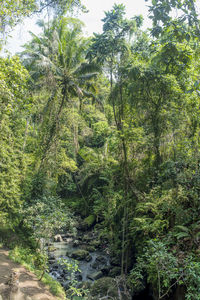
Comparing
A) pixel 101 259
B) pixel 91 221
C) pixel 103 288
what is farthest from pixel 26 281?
pixel 91 221

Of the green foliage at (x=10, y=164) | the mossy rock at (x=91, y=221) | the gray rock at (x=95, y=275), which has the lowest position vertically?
the gray rock at (x=95, y=275)

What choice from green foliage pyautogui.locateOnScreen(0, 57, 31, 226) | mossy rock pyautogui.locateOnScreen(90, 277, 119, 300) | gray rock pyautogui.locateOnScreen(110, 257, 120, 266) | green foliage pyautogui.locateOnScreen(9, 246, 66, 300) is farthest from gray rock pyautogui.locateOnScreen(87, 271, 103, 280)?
green foliage pyautogui.locateOnScreen(0, 57, 31, 226)

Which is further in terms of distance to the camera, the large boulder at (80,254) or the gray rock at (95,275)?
the large boulder at (80,254)

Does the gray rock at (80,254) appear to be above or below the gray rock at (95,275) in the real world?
above

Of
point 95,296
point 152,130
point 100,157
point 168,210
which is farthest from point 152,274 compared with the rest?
point 100,157

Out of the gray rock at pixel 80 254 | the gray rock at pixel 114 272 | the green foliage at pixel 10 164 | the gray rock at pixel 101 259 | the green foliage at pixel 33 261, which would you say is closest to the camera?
the green foliage at pixel 33 261

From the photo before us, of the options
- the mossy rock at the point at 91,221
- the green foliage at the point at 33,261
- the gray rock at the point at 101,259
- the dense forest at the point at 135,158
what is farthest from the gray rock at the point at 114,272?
the mossy rock at the point at 91,221

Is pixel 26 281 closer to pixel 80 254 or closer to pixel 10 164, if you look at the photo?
pixel 10 164

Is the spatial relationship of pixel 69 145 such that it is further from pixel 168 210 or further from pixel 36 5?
pixel 36 5

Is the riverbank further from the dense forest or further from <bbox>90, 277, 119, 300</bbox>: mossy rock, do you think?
<bbox>90, 277, 119, 300</bbox>: mossy rock

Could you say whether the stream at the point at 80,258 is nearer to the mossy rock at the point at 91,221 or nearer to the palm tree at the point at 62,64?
the mossy rock at the point at 91,221

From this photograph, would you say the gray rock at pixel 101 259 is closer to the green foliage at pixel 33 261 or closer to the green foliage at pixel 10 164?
the green foliage at pixel 33 261

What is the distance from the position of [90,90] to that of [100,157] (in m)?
4.49

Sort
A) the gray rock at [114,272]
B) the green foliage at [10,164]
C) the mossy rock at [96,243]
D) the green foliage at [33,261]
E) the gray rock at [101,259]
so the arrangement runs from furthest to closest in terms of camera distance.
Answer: the mossy rock at [96,243] < the gray rock at [101,259] < the gray rock at [114,272] < the green foliage at [10,164] < the green foliage at [33,261]
